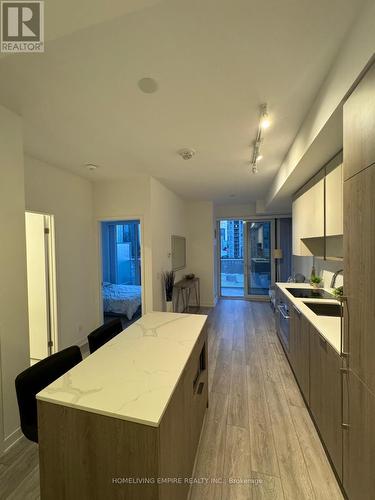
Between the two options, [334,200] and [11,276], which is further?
[334,200]

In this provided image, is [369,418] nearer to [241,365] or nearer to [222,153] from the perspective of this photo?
[241,365]

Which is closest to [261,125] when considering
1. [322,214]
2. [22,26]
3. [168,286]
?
[322,214]

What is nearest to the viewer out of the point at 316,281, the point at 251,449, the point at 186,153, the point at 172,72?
the point at 172,72

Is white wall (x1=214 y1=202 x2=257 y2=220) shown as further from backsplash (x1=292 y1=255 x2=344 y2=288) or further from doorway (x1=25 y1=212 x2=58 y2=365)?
doorway (x1=25 y1=212 x2=58 y2=365)

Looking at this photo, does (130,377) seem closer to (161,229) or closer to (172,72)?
(172,72)

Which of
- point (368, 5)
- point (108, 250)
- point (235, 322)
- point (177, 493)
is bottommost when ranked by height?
point (235, 322)

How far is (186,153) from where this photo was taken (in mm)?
2652

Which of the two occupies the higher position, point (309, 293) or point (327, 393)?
point (309, 293)

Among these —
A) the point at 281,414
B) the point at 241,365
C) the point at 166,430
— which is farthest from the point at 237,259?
the point at 166,430

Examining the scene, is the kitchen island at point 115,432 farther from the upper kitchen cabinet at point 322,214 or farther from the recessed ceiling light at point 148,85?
the upper kitchen cabinet at point 322,214

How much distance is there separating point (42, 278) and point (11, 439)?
175 cm

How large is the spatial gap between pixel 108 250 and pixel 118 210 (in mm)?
3468

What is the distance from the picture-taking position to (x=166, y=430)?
922mm

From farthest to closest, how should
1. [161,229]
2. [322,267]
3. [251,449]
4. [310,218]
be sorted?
[161,229], [322,267], [310,218], [251,449]
